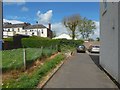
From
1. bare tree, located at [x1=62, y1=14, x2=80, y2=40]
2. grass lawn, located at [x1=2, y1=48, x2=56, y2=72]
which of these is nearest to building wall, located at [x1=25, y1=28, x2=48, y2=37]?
bare tree, located at [x1=62, y1=14, x2=80, y2=40]

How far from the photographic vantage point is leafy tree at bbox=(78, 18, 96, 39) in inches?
3848

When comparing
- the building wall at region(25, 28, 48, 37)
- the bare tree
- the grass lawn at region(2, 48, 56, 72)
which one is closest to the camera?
the grass lawn at region(2, 48, 56, 72)

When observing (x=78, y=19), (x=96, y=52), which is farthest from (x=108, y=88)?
(x=78, y=19)

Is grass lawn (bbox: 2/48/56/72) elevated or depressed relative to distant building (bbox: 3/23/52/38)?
depressed

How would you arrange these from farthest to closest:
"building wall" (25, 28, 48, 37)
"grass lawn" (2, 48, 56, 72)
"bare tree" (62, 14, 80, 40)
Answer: "building wall" (25, 28, 48, 37), "bare tree" (62, 14, 80, 40), "grass lawn" (2, 48, 56, 72)

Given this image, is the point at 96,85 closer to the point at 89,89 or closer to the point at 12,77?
the point at 89,89

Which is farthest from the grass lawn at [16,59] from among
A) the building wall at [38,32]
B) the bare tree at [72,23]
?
the building wall at [38,32]

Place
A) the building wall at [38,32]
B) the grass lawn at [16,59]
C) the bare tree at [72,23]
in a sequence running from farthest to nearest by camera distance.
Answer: the building wall at [38,32], the bare tree at [72,23], the grass lawn at [16,59]

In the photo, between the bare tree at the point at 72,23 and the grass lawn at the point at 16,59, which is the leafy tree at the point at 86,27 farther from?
the grass lawn at the point at 16,59

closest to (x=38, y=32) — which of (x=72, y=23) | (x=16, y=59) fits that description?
(x=72, y=23)

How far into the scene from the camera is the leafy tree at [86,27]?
9773 cm

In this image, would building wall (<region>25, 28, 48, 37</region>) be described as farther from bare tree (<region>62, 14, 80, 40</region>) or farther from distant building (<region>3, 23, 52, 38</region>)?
bare tree (<region>62, 14, 80, 40</region>)

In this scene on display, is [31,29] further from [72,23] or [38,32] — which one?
[72,23]

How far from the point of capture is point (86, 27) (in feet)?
336
